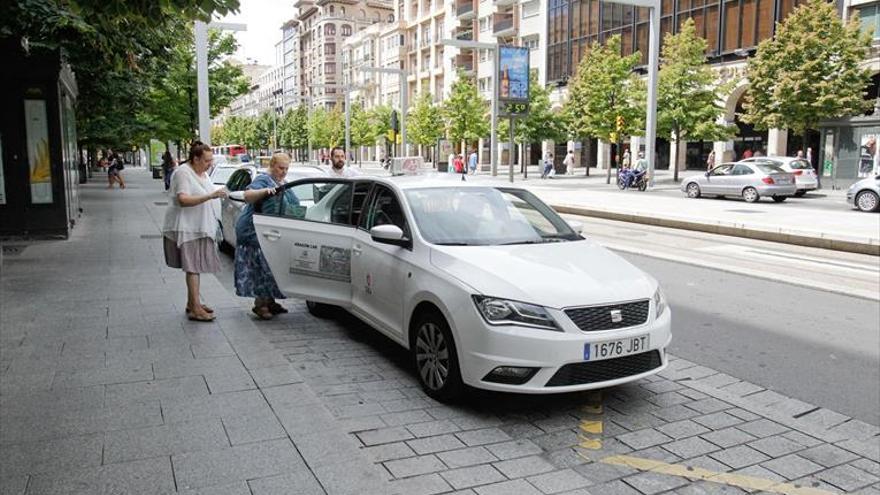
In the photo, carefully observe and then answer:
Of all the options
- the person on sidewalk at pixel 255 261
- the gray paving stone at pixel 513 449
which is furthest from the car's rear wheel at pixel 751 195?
the gray paving stone at pixel 513 449

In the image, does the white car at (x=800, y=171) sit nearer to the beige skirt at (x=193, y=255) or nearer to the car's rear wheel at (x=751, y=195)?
the car's rear wheel at (x=751, y=195)

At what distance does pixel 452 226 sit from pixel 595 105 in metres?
36.3

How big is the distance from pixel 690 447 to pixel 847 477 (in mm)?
840

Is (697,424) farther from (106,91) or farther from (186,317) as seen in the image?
(106,91)

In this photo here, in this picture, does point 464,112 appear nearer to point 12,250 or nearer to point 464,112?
point 464,112

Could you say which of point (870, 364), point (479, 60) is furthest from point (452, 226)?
point (479, 60)

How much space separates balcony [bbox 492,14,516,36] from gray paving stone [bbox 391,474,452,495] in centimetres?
6548

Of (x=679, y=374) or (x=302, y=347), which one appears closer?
(x=679, y=374)

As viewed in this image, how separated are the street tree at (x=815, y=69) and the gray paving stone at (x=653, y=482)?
31.5m

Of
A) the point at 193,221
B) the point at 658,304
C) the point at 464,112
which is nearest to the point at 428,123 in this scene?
the point at 464,112

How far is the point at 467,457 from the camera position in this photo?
13.5 feet

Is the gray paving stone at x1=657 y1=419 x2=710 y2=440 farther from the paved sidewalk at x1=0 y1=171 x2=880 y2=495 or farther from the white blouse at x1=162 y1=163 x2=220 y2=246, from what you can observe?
the white blouse at x1=162 y1=163 x2=220 y2=246

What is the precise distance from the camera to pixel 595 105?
40094 mm

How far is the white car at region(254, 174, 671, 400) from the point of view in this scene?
4.53 metres
